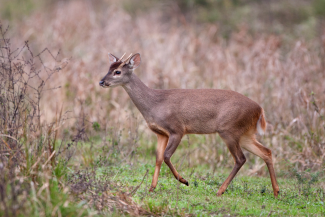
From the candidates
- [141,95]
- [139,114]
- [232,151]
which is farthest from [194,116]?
[139,114]

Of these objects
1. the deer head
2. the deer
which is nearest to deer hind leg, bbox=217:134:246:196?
the deer

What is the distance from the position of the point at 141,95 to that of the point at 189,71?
4.69 metres

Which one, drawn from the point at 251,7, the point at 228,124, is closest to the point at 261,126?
the point at 228,124

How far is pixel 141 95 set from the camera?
630 cm

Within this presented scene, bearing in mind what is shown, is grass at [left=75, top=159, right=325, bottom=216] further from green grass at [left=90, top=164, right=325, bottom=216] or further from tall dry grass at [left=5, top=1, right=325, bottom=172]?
tall dry grass at [left=5, top=1, right=325, bottom=172]

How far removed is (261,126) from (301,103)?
238 centimetres

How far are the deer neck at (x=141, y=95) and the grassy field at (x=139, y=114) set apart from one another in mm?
970

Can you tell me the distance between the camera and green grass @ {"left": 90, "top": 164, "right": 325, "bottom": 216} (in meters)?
4.96

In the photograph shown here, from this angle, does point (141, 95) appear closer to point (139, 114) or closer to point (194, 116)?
point (194, 116)

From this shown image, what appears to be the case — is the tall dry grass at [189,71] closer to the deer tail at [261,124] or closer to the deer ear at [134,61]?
the deer tail at [261,124]

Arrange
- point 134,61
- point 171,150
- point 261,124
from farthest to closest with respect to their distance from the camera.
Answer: point 134,61 → point 261,124 → point 171,150

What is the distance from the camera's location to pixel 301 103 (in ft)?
27.0

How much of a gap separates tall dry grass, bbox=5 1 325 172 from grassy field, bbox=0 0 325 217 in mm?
36

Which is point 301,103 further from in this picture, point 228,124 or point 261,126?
point 228,124
